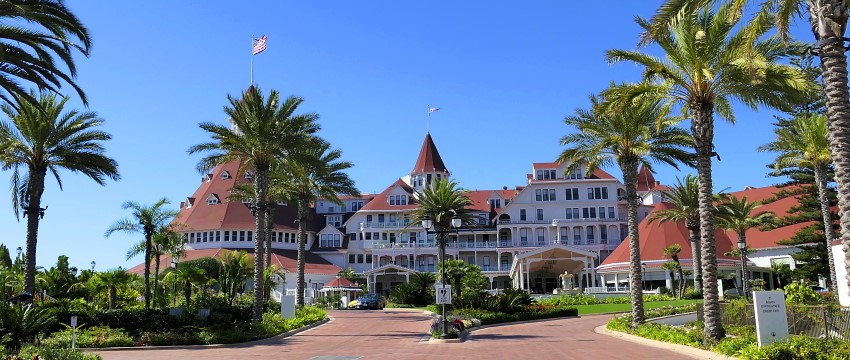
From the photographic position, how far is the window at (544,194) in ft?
251

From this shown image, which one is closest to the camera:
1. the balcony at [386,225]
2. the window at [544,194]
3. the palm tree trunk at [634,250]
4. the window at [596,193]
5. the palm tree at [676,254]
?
the palm tree trunk at [634,250]

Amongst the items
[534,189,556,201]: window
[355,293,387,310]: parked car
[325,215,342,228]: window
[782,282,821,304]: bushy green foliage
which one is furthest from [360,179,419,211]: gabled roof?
[782,282,821,304]: bushy green foliage

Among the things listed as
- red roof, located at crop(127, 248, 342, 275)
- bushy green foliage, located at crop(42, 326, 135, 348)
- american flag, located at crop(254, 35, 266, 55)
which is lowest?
bushy green foliage, located at crop(42, 326, 135, 348)

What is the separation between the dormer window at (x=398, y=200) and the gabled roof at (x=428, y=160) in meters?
4.56

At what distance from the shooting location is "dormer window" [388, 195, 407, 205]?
78875mm

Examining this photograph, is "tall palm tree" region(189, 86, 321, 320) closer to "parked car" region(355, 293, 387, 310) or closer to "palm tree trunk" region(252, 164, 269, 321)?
"palm tree trunk" region(252, 164, 269, 321)

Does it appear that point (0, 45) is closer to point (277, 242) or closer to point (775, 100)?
point (775, 100)

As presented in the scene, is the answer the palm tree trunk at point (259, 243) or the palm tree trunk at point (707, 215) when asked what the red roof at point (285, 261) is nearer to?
the palm tree trunk at point (259, 243)

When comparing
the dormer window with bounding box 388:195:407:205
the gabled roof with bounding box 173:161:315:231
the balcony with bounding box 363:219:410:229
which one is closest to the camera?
the gabled roof with bounding box 173:161:315:231

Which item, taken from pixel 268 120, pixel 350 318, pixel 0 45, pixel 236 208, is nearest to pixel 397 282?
pixel 236 208

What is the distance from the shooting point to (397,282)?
252 feet

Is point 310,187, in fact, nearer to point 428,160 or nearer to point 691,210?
point 691,210

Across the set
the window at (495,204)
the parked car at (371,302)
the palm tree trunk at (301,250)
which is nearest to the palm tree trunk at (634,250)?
the palm tree trunk at (301,250)

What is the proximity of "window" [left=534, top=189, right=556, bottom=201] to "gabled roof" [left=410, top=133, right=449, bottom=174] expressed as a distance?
1231cm
